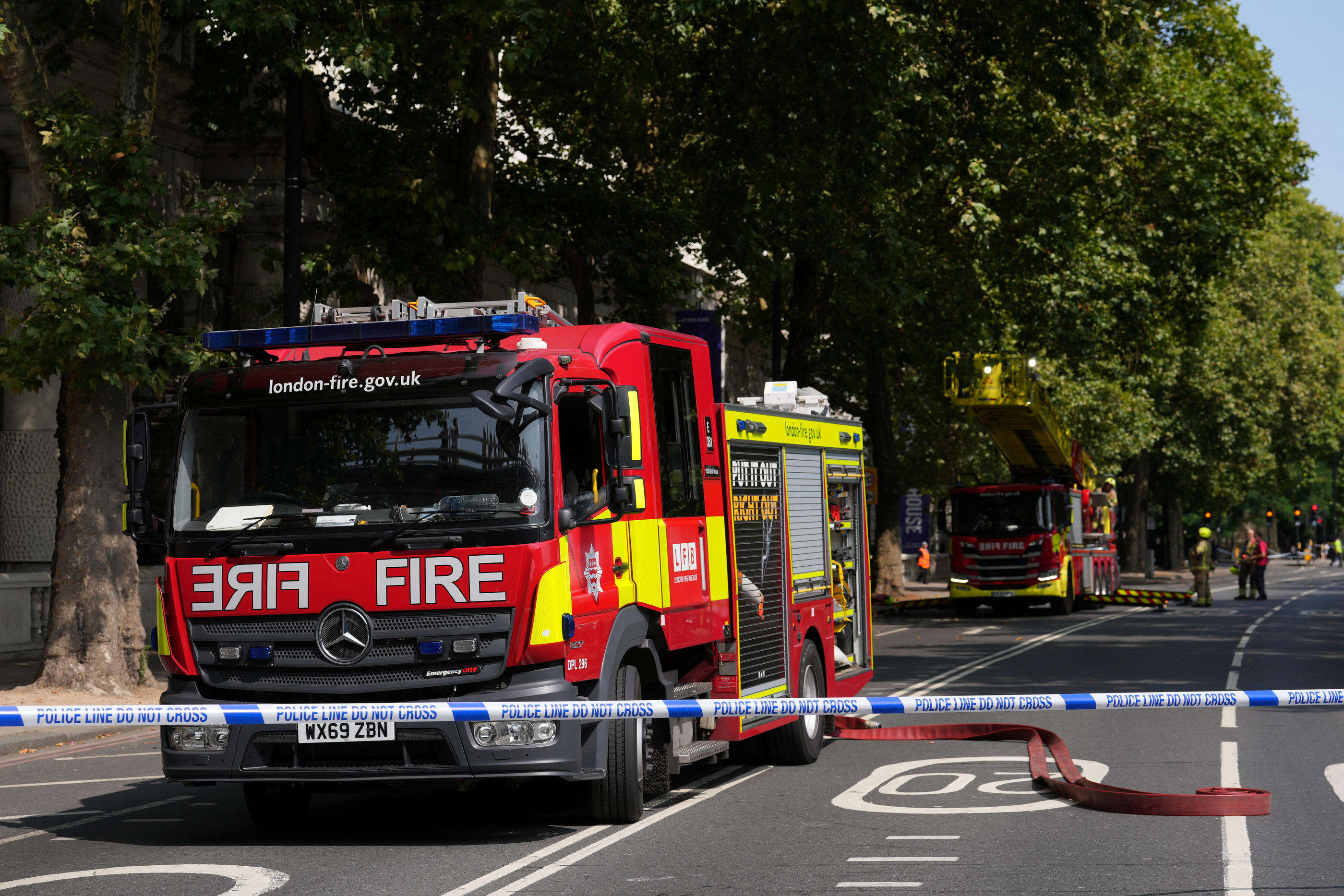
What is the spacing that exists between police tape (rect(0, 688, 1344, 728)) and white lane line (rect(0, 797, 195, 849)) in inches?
71.9

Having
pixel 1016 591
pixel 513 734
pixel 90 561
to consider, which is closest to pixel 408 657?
pixel 513 734

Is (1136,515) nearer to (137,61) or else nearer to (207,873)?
(137,61)

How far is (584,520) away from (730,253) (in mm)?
17312

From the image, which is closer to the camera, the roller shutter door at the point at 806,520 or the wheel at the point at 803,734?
the wheel at the point at 803,734

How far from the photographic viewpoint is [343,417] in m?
8.48

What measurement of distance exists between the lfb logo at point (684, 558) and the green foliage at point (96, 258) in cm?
704

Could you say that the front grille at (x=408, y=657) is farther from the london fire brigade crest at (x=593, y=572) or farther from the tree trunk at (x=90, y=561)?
the tree trunk at (x=90, y=561)

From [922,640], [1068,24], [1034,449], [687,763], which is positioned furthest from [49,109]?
[1034,449]

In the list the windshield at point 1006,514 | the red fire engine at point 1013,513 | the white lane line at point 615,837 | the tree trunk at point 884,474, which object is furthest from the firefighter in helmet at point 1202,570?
the white lane line at point 615,837

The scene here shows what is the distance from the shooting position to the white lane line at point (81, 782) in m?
11.3

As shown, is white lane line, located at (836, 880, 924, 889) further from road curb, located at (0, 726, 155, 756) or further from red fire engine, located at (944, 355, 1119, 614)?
red fire engine, located at (944, 355, 1119, 614)

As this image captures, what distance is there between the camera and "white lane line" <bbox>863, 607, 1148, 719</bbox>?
16.6 meters

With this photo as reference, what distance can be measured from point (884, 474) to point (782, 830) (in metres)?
26.6

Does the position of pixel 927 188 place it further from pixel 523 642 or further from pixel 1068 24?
pixel 523 642
